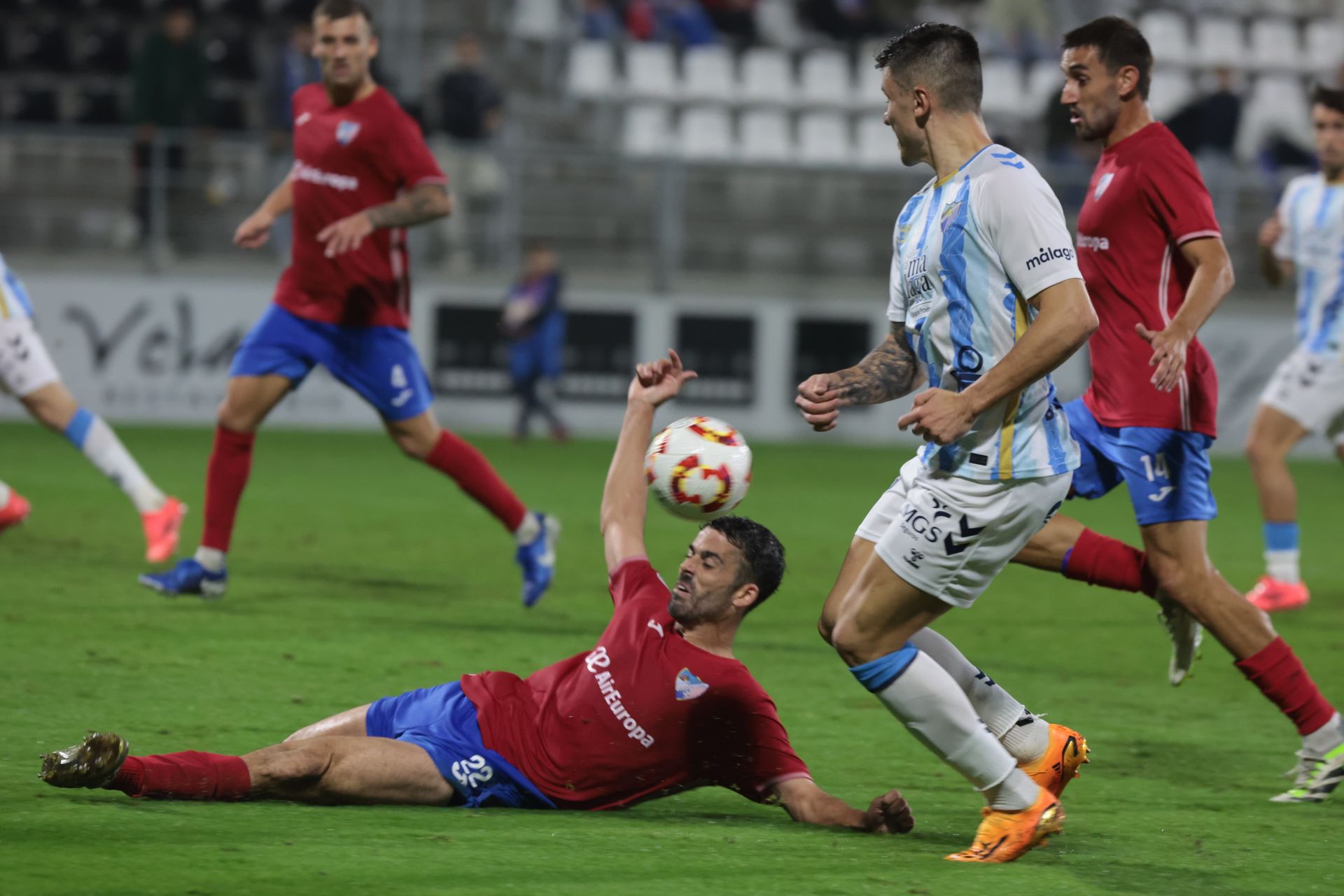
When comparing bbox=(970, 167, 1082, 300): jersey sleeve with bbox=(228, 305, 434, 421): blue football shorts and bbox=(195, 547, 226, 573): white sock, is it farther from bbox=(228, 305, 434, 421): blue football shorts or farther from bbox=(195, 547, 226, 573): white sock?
bbox=(195, 547, 226, 573): white sock

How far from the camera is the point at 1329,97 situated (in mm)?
7805

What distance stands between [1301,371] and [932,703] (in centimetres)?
495

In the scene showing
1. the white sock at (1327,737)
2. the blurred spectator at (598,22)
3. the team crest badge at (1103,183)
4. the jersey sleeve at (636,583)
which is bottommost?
the white sock at (1327,737)

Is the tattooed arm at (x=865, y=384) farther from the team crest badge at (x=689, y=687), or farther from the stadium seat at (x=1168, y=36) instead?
the stadium seat at (x=1168, y=36)

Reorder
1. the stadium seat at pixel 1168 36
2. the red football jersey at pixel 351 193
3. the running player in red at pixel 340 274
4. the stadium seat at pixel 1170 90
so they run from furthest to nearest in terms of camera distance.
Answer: the stadium seat at pixel 1168 36, the stadium seat at pixel 1170 90, the red football jersey at pixel 351 193, the running player in red at pixel 340 274

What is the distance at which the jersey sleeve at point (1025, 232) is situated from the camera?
4.12 m

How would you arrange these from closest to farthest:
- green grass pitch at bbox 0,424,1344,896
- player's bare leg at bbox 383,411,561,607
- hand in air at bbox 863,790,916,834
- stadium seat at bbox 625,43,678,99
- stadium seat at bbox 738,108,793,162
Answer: green grass pitch at bbox 0,424,1344,896 < hand in air at bbox 863,790,916,834 < player's bare leg at bbox 383,411,561,607 < stadium seat at bbox 738,108,793,162 < stadium seat at bbox 625,43,678,99

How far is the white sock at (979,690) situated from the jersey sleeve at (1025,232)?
1111 millimetres

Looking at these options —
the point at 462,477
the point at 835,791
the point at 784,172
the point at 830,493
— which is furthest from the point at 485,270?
the point at 835,791

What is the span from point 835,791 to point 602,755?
90cm

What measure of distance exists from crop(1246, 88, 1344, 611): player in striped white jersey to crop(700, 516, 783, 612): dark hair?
179 inches

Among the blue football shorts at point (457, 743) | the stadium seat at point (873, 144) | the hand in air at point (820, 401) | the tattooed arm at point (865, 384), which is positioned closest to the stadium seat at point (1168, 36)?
the stadium seat at point (873, 144)

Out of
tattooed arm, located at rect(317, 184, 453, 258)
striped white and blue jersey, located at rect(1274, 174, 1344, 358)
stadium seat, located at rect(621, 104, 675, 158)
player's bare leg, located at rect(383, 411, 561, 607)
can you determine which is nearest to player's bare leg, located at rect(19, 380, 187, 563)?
player's bare leg, located at rect(383, 411, 561, 607)

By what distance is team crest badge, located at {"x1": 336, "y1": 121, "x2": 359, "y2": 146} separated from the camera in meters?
7.69
